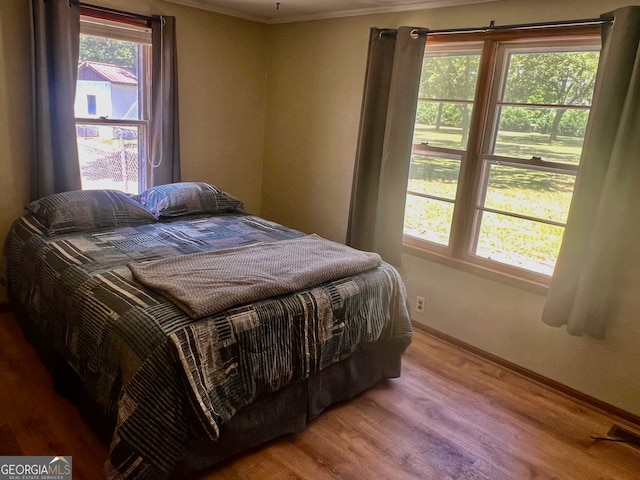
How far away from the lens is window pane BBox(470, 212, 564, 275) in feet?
8.93

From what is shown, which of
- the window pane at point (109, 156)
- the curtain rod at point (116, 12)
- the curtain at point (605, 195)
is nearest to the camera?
the curtain at point (605, 195)

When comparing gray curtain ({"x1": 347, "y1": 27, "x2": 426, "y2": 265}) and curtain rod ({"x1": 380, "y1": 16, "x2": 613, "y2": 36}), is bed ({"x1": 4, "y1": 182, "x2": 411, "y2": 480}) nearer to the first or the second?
gray curtain ({"x1": 347, "y1": 27, "x2": 426, "y2": 265})

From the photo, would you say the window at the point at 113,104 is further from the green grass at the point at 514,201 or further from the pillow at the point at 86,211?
the green grass at the point at 514,201

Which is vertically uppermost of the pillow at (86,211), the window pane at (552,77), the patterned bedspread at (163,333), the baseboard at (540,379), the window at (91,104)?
the window pane at (552,77)

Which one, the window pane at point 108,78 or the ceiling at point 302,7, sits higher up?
the ceiling at point 302,7

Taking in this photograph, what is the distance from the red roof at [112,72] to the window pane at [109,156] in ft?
1.08

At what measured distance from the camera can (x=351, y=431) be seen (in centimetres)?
218

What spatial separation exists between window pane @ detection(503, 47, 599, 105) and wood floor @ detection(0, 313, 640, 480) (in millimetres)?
1671

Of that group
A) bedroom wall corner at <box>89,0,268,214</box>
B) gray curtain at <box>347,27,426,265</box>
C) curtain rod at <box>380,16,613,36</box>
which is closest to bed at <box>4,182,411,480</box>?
gray curtain at <box>347,27,426,265</box>

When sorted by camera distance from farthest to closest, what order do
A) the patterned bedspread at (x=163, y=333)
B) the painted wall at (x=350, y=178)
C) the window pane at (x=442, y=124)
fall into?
the window pane at (x=442, y=124)
the painted wall at (x=350, y=178)
the patterned bedspread at (x=163, y=333)
